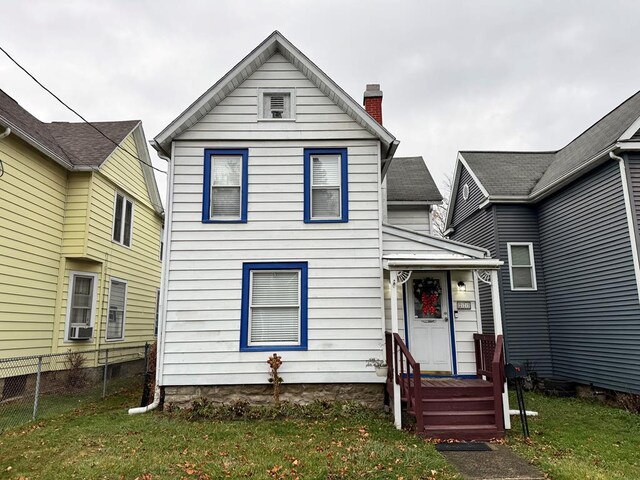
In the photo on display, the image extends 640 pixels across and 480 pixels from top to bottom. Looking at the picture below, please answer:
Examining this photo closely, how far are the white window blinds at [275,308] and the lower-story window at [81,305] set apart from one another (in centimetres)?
554

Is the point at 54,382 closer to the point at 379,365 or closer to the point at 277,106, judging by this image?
the point at 379,365

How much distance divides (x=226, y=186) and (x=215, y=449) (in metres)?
4.99

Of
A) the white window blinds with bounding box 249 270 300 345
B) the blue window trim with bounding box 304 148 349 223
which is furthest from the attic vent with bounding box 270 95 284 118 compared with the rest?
the white window blinds with bounding box 249 270 300 345

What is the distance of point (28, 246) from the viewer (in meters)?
9.70

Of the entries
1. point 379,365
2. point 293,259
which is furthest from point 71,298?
point 379,365

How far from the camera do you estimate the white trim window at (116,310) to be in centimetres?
1243

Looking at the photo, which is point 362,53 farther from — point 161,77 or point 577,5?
point 161,77

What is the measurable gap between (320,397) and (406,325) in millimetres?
2223

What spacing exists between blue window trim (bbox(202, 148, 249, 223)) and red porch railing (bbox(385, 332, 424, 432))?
3794 millimetres

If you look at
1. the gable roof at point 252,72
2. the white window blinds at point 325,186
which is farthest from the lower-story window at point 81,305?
the white window blinds at point 325,186

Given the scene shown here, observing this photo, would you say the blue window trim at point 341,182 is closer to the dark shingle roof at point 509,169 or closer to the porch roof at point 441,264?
the porch roof at point 441,264

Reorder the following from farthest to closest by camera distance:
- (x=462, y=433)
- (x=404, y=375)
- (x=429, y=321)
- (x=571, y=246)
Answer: (x=571, y=246) < (x=429, y=321) < (x=404, y=375) < (x=462, y=433)

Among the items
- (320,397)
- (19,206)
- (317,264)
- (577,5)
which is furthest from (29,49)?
(577,5)

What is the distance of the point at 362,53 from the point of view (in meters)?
18.9
